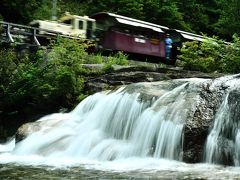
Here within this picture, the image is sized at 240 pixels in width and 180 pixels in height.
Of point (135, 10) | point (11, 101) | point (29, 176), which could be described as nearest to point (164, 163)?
point (29, 176)

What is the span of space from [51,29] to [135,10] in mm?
12601

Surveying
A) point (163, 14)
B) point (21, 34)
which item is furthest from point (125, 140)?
point (163, 14)

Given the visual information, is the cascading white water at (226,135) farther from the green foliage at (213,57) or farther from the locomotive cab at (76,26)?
the locomotive cab at (76,26)

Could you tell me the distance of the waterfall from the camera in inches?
436

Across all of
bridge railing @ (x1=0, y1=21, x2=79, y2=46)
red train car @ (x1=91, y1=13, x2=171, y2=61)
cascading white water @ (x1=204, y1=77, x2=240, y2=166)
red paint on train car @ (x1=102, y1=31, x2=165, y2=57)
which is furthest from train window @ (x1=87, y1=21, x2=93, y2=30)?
cascading white water @ (x1=204, y1=77, x2=240, y2=166)

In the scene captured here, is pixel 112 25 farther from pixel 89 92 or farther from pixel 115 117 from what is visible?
pixel 115 117

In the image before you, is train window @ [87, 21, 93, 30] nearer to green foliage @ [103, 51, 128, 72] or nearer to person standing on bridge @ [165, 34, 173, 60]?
person standing on bridge @ [165, 34, 173, 60]

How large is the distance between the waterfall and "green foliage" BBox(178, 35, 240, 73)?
8289mm

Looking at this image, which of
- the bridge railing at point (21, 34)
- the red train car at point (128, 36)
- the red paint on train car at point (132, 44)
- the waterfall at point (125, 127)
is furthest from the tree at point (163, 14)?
the waterfall at point (125, 127)

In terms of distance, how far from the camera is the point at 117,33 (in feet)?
92.3

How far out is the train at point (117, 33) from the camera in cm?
2808

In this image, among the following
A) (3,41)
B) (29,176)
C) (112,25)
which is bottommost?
(29,176)

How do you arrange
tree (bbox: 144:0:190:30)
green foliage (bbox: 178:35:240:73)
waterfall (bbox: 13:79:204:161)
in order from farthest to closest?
tree (bbox: 144:0:190:30)
green foliage (bbox: 178:35:240:73)
waterfall (bbox: 13:79:204:161)

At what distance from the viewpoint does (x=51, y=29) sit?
2877 centimetres
